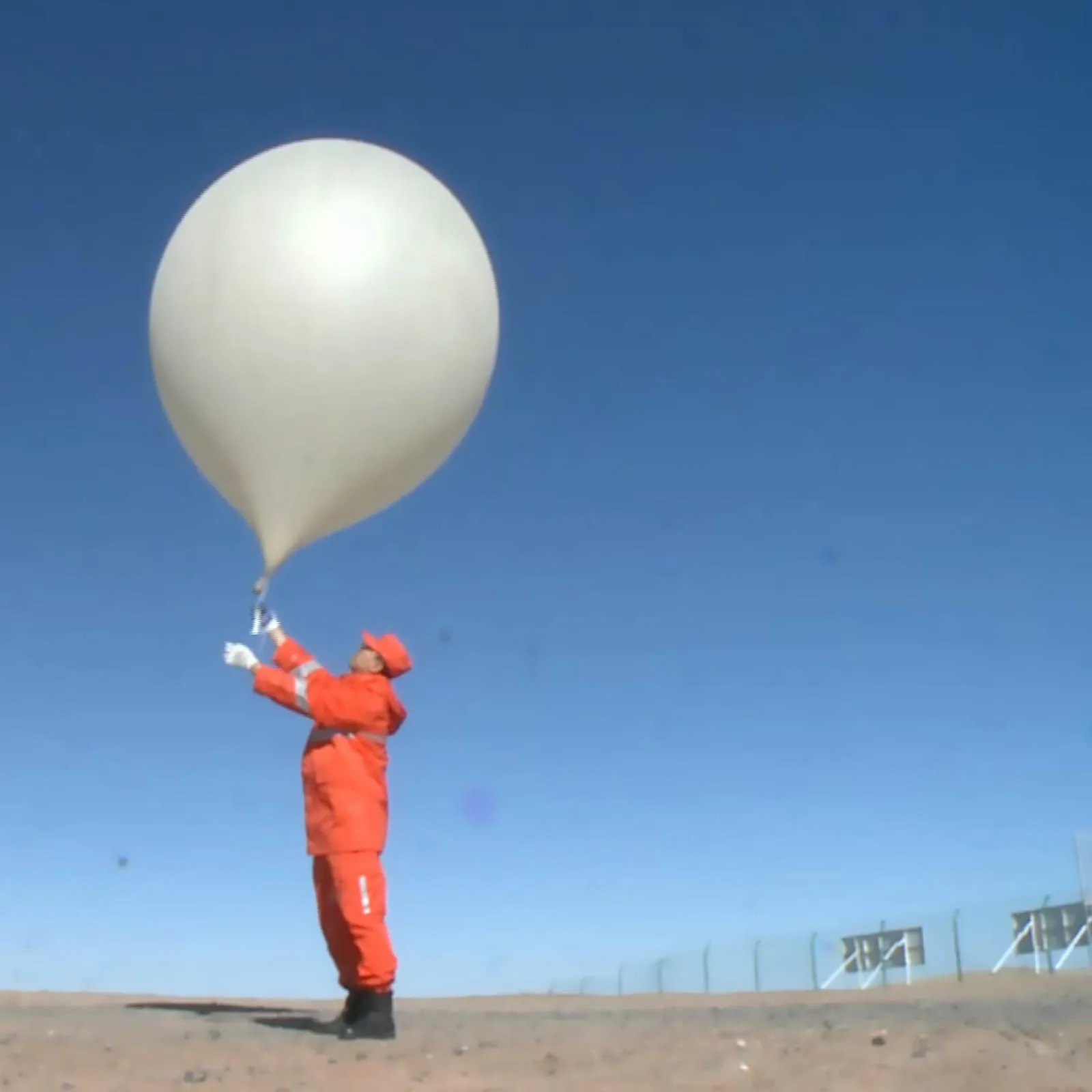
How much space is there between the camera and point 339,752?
6195mm

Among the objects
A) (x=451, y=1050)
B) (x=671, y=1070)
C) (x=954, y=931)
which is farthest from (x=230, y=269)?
(x=954, y=931)

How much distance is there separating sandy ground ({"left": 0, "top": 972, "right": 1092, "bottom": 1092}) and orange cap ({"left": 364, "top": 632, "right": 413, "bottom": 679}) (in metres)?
1.76

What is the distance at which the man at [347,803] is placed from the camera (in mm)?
5863

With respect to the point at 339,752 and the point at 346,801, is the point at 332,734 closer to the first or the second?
the point at 339,752

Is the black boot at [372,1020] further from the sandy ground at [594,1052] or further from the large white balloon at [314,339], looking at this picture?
the large white balloon at [314,339]

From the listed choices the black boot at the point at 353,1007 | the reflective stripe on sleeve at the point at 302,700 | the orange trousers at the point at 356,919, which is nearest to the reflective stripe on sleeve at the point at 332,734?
the reflective stripe on sleeve at the point at 302,700

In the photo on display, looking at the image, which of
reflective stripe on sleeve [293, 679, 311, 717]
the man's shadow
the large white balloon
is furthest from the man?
the large white balloon

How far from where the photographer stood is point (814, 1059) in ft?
14.9

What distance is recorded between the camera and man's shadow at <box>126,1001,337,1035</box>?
20.2 feet

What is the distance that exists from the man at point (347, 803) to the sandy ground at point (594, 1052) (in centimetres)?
33

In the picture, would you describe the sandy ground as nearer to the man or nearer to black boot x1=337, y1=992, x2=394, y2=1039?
black boot x1=337, y1=992, x2=394, y2=1039

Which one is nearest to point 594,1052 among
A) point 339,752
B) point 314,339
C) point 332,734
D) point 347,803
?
point 347,803

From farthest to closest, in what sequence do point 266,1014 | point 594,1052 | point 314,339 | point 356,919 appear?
1. point 266,1014
2. point 314,339
3. point 356,919
4. point 594,1052

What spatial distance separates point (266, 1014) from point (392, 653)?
2395mm
